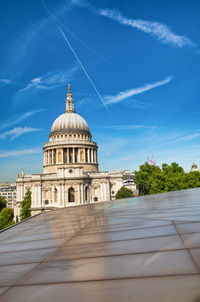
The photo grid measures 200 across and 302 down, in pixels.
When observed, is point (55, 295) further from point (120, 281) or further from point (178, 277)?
point (178, 277)

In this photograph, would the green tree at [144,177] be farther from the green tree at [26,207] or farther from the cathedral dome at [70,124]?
the cathedral dome at [70,124]

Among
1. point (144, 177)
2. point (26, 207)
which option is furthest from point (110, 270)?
point (26, 207)

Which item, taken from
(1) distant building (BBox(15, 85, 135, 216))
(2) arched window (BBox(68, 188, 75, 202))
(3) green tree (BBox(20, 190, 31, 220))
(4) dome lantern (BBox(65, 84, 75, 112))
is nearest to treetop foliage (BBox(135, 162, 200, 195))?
(1) distant building (BBox(15, 85, 135, 216))

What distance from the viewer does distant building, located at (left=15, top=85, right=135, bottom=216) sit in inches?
2479

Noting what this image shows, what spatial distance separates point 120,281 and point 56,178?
2437 inches

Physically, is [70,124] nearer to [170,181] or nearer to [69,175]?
[69,175]

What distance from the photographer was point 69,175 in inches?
2493

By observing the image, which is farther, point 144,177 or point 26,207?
point 26,207

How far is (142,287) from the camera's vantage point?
2857 millimetres

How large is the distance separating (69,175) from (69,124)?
2460cm

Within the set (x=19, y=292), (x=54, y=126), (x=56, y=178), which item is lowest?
(x=19, y=292)

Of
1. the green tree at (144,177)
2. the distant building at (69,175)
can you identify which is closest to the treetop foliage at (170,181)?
the green tree at (144,177)

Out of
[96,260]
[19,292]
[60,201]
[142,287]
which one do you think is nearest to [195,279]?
[142,287]

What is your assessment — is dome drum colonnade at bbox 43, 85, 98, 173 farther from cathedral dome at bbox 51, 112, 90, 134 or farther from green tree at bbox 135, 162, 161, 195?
green tree at bbox 135, 162, 161, 195
